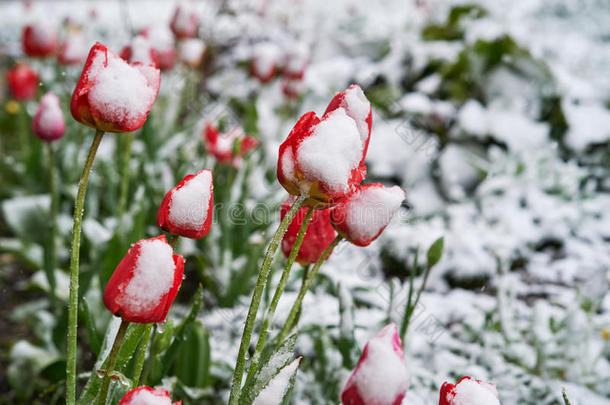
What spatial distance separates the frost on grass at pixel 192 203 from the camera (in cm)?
48

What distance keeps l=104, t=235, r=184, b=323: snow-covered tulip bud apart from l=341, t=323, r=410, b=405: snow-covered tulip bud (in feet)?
0.59

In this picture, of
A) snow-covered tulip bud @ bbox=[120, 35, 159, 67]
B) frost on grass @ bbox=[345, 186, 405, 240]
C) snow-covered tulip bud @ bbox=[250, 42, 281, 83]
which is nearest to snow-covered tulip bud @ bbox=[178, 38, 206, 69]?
snow-covered tulip bud @ bbox=[250, 42, 281, 83]

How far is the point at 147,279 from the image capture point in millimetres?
437

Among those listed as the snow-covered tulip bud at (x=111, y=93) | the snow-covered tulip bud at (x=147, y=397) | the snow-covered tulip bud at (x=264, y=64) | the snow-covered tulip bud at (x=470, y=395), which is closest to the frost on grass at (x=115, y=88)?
the snow-covered tulip bud at (x=111, y=93)

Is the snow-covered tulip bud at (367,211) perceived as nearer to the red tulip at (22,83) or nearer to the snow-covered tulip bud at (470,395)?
the snow-covered tulip bud at (470,395)

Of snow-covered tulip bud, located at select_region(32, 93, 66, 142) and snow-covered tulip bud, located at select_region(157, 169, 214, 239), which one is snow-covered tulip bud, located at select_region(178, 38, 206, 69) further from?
snow-covered tulip bud, located at select_region(157, 169, 214, 239)

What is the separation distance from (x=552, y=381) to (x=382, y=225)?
653 millimetres

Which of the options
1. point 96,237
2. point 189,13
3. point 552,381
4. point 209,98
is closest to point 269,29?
point 209,98

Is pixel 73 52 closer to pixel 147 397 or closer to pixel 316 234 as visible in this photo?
pixel 316 234

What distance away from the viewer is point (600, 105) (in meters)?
2.07

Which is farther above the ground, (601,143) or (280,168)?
(280,168)

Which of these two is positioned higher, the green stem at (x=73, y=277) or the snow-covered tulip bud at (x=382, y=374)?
the green stem at (x=73, y=277)

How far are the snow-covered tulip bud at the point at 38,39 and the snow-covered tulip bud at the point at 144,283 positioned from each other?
135 centimetres

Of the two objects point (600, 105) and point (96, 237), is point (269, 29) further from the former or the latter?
point (96, 237)
